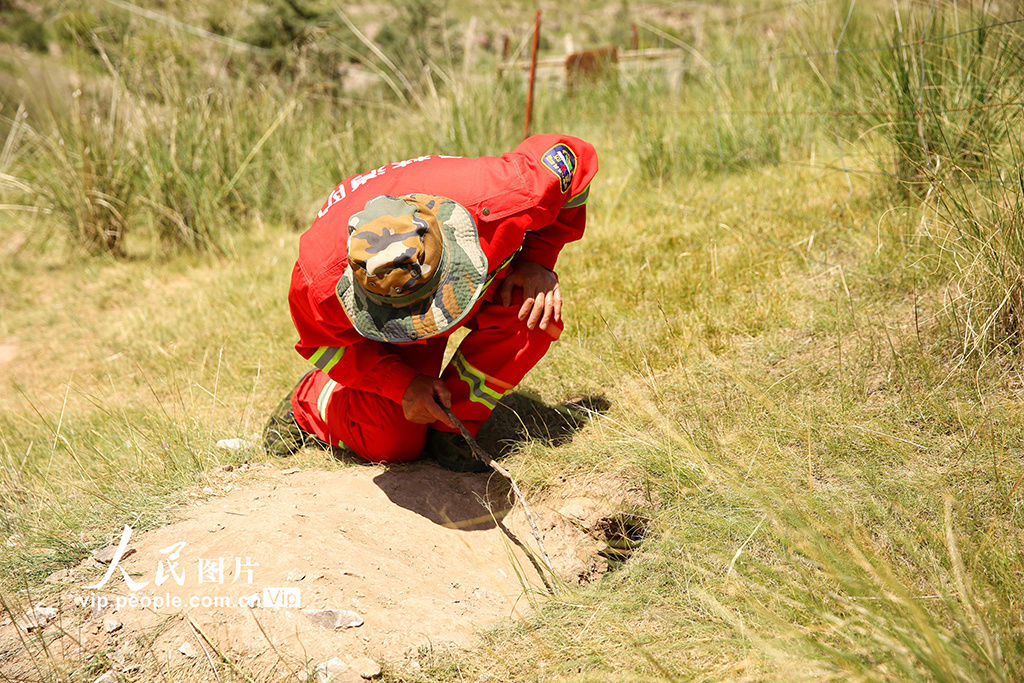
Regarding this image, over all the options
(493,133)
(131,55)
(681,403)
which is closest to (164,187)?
(131,55)

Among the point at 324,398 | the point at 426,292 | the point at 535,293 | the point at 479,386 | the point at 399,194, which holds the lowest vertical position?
the point at 324,398

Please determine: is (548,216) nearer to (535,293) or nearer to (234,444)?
(535,293)

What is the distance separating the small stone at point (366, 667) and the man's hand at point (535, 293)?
3.23 feet

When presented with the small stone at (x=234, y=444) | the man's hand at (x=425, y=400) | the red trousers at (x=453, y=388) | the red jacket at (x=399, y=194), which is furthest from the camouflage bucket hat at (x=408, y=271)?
the small stone at (x=234, y=444)

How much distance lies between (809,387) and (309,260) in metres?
1.54

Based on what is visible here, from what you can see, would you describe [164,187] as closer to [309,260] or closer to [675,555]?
[309,260]

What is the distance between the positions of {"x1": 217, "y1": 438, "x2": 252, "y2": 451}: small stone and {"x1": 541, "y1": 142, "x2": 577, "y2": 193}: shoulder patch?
1.42 meters

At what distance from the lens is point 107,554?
2119mm

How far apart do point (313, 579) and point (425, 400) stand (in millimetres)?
553

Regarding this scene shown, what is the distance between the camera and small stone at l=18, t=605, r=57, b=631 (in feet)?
6.26

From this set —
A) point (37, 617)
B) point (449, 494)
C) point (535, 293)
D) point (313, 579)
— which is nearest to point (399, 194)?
point (535, 293)

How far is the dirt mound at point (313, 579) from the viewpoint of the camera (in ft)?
5.96

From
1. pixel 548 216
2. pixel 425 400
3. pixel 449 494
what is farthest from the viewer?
pixel 449 494

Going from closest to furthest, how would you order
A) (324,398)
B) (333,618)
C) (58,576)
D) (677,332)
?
(333,618)
(58,576)
(324,398)
(677,332)
